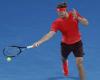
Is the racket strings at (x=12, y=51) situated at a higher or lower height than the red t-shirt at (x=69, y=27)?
lower

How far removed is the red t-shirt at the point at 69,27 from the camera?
1280 cm

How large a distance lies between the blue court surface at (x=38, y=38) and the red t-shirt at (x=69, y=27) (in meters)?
1.00

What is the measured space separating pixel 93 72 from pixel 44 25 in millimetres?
3742

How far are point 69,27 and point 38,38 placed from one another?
11.2 feet

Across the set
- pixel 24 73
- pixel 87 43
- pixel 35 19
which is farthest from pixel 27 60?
pixel 35 19

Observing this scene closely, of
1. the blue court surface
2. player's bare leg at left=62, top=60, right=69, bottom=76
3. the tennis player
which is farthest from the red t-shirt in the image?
the blue court surface

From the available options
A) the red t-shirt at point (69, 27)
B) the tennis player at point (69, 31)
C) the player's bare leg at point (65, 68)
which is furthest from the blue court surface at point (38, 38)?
the red t-shirt at point (69, 27)

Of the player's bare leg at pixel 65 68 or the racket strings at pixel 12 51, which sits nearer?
the racket strings at pixel 12 51

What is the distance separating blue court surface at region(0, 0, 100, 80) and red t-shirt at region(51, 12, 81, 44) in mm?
1000

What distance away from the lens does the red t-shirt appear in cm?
1280

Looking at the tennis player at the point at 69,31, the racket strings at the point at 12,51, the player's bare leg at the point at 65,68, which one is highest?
the tennis player at the point at 69,31

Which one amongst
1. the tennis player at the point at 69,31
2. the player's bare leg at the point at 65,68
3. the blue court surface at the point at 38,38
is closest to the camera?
the tennis player at the point at 69,31

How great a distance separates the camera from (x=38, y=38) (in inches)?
639

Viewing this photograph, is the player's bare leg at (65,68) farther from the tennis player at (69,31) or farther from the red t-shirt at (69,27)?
the red t-shirt at (69,27)
